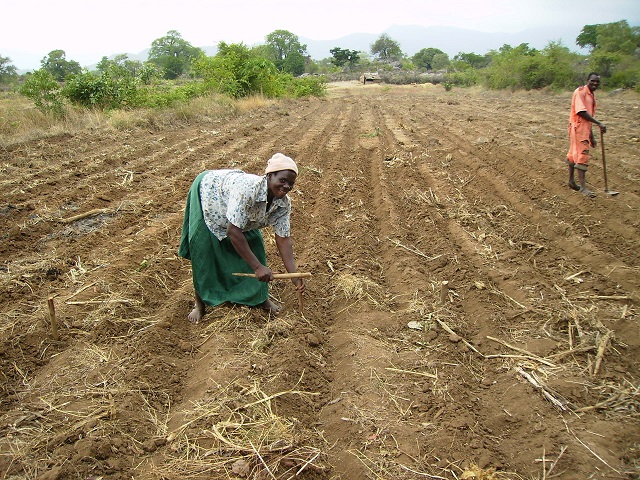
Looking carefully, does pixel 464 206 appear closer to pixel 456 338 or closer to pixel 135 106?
pixel 456 338

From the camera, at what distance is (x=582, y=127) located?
6578 mm

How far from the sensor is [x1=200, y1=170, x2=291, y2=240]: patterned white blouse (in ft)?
10.4

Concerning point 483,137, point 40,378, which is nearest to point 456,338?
point 40,378

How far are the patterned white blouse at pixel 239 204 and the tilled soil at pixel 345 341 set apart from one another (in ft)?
2.67

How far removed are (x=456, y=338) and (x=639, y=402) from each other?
1.21 metres

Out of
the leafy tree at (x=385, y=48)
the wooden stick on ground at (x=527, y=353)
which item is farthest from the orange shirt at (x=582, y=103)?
the leafy tree at (x=385, y=48)

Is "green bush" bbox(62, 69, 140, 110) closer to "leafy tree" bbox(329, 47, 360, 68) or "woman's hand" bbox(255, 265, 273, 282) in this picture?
"woman's hand" bbox(255, 265, 273, 282)

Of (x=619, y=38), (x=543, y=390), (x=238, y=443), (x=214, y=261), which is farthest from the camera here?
(x=619, y=38)

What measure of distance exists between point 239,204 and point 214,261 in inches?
29.4

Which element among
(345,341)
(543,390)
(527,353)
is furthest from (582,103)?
(345,341)

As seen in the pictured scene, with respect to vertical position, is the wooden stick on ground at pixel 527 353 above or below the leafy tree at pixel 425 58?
below

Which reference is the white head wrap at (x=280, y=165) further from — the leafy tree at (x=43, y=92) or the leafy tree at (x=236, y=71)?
the leafy tree at (x=236, y=71)

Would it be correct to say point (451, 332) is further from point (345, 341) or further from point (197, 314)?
point (197, 314)

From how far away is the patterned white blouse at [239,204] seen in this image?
10.4 feet
